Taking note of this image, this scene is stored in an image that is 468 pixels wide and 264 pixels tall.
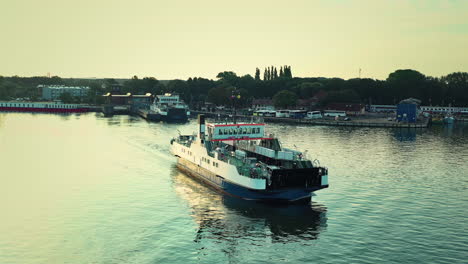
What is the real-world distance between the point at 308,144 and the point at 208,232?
6892 centimetres

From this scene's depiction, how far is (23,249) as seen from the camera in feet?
132

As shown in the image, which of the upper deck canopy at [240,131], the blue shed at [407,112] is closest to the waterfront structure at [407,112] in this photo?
the blue shed at [407,112]

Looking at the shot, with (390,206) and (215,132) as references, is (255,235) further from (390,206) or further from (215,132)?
(215,132)

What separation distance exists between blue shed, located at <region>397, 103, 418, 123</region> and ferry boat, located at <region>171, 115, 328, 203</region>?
398ft

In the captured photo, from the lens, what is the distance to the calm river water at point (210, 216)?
130ft

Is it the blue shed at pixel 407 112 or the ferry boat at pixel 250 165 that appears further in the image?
the blue shed at pixel 407 112

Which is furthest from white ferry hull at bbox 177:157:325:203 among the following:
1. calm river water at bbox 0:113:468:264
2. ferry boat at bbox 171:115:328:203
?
calm river water at bbox 0:113:468:264

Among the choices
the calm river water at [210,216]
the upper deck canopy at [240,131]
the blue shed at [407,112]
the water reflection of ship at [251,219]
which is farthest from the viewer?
the blue shed at [407,112]

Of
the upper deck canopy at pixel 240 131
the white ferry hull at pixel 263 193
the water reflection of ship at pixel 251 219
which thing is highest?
the upper deck canopy at pixel 240 131

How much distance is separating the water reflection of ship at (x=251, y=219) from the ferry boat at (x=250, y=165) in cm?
151

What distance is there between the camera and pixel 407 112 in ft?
570

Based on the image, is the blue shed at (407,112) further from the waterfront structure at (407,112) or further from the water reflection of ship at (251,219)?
the water reflection of ship at (251,219)

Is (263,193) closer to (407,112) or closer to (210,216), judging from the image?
(210,216)

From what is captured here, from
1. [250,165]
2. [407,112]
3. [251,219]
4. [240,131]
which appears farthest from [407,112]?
[251,219]
